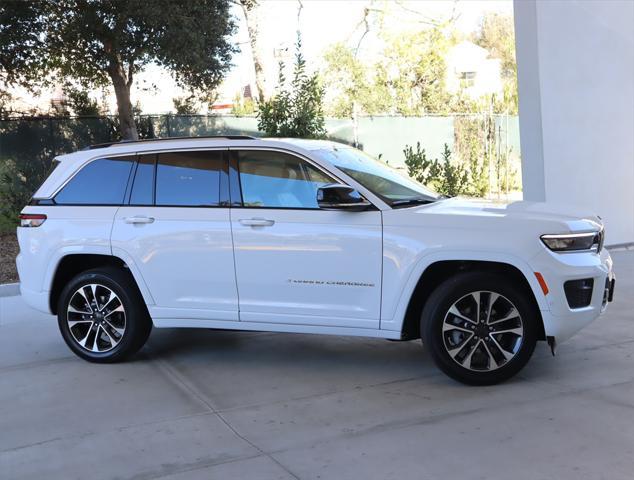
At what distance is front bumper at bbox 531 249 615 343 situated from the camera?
5.36m

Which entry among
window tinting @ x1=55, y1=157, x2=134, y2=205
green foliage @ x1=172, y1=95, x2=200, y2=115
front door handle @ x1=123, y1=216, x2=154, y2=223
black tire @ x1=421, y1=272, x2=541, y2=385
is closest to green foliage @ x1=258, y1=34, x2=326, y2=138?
green foliage @ x1=172, y1=95, x2=200, y2=115

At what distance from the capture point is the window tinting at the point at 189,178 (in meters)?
6.31

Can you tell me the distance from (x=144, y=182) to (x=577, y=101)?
683 centimetres

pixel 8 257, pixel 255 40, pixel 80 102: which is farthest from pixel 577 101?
→ pixel 255 40

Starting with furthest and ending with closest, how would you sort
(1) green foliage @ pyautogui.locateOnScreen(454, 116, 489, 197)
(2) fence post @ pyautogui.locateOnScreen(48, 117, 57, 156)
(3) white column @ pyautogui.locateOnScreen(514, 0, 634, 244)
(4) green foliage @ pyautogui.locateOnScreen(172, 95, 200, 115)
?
1. (1) green foliage @ pyautogui.locateOnScreen(454, 116, 489, 197)
2. (4) green foliage @ pyautogui.locateOnScreen(172, 95, 200, 115)
3. (2) fence post @ pyautogui.locateOnScreen(48, 117, 57, 156)
4. (3) white column @ pyautogui.locateOnScreen(514, 0, 634, 244)

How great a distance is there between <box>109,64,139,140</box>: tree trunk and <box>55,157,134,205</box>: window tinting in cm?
949

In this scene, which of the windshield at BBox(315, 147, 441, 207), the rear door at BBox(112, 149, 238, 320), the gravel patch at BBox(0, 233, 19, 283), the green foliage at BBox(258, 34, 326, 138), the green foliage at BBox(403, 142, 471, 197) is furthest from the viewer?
the green foliage at BBox(403, 142, 471, 197)

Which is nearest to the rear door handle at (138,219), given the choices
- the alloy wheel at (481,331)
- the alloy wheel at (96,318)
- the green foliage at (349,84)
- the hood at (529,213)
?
the alloy wheel at (96,318)

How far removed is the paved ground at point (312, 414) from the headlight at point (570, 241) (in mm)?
982

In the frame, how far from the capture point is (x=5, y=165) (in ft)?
50.0

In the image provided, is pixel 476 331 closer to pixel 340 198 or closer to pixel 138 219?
pixel 340 198

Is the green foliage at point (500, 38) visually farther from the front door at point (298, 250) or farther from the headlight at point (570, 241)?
the headlight at point (570, 241)

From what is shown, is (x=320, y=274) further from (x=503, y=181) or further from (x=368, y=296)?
(x=503, y=181)

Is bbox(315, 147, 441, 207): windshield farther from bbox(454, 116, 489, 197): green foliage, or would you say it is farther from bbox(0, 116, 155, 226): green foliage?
bbox(454, 116, 489, 197): green foliage
